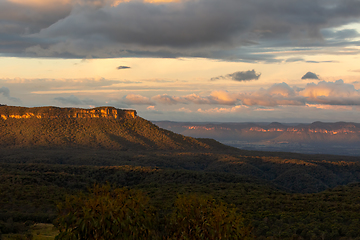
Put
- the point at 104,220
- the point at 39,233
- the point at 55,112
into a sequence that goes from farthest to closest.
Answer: the point at 55,112 < the point at 39,233 < the point at 104,220

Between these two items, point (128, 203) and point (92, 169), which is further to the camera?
point (92, 169)

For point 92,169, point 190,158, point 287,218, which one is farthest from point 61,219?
point 190,158

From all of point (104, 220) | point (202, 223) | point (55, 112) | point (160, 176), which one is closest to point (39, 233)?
point (104, 220)

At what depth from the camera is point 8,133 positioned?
533 ft

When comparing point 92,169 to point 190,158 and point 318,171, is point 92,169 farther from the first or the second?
point 318,171

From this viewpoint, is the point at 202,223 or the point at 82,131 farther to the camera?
the point at 82,131

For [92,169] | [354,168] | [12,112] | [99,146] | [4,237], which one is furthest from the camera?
[12,112]

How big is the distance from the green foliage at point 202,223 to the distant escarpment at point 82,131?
143967mm

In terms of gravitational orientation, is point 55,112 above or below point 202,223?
above

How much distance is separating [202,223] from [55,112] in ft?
603

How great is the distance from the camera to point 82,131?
577ft

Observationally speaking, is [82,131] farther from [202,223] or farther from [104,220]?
[104,220]

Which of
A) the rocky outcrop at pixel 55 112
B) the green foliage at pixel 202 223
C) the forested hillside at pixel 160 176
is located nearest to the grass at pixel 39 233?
the forested hillside at pixel 160 176

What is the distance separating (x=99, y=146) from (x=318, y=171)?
98366 mm
